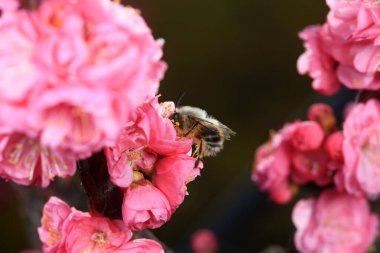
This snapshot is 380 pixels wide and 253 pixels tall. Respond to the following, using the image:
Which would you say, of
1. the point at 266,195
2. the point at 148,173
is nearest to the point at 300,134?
the point at 148,173

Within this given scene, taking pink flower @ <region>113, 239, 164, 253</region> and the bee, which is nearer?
pink flower @ <region>113, 239, 164, 253</region>

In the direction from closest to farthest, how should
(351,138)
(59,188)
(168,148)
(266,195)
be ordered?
1. (168,148)
2. (351,138)
3. (59,188)
4. (266,195)

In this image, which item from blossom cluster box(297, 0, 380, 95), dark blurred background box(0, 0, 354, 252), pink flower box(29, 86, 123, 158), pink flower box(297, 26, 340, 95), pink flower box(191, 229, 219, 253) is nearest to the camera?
pink flower box(29, 86, 123, 158)

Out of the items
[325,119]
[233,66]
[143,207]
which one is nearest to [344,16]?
[325,119]

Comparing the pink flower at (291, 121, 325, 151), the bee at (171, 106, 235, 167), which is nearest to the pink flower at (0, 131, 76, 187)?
the bee at (171, 106, 235, 167)

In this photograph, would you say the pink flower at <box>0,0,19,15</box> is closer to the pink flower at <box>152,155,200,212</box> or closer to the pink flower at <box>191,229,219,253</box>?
the pink flower at <box>152,155,200,212</box>

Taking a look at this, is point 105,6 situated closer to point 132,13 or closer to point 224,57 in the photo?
point 132,13

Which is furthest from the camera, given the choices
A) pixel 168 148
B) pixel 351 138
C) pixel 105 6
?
pixel 351 138
